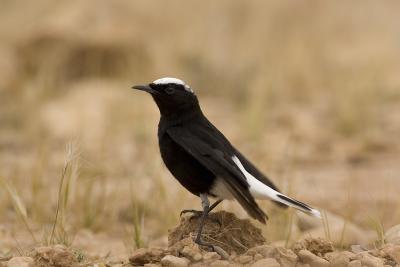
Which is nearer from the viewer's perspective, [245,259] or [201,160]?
[245,259]

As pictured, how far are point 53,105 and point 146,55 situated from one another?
2196 mm

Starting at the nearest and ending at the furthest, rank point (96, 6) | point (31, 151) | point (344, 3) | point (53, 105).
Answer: point (31, 151) < point (53, 105) < point (96, 6) < point (344, 3)

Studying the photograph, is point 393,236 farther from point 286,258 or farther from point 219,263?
point 219,263

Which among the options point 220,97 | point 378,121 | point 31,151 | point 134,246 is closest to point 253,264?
point 134,246

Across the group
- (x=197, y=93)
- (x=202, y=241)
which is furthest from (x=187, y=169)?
(x=197, y=93)

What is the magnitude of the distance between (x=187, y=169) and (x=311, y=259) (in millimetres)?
863

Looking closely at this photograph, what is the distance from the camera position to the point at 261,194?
4.60 meters

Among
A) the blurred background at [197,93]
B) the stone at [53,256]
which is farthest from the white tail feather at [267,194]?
the stone at [53,256]

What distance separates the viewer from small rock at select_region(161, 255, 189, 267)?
4.18 m

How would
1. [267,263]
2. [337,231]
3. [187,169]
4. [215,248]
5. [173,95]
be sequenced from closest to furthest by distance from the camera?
1. [267,263]
2. [215,248]
3. [187,169]
4. [173,95]
5. [337,231]

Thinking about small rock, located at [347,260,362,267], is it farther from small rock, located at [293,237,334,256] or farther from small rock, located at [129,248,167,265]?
small rock, located at [129,248,167,265]

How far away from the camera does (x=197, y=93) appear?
1310 centimetres

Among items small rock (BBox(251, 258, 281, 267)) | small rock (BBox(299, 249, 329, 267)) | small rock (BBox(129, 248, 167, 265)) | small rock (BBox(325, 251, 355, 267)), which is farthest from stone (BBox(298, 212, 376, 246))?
small rock (BBox(129, 248, 167, 265))

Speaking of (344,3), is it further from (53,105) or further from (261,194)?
(261,194)
